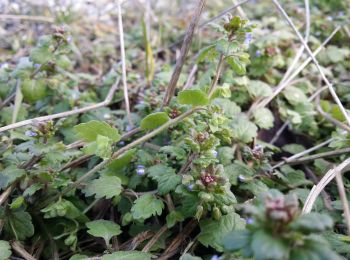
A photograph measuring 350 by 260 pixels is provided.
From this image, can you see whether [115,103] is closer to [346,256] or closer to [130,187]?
[130,187]

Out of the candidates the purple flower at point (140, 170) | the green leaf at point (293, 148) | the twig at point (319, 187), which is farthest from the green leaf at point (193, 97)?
the green leaf at point (293, 148)

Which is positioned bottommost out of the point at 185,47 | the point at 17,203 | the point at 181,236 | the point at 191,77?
the point at 181,236

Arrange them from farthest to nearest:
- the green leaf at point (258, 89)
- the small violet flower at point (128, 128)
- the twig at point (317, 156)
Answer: the green leaf at point (258, 89) < the small violet flower at point (128, 128) < the twig at point (317, 156)

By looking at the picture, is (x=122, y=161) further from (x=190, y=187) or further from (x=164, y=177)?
(x=190, y=187)

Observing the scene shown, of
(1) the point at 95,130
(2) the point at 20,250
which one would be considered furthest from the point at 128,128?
(2) the point at 20,250

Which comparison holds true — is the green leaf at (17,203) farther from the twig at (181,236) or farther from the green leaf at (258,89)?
the green leaf at (258,89)

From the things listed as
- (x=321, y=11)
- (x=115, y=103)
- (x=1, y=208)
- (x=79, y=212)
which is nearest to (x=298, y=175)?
(x=79, y=212)

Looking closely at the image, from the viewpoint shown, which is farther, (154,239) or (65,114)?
(65,114)

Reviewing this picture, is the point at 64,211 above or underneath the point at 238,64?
underneath
